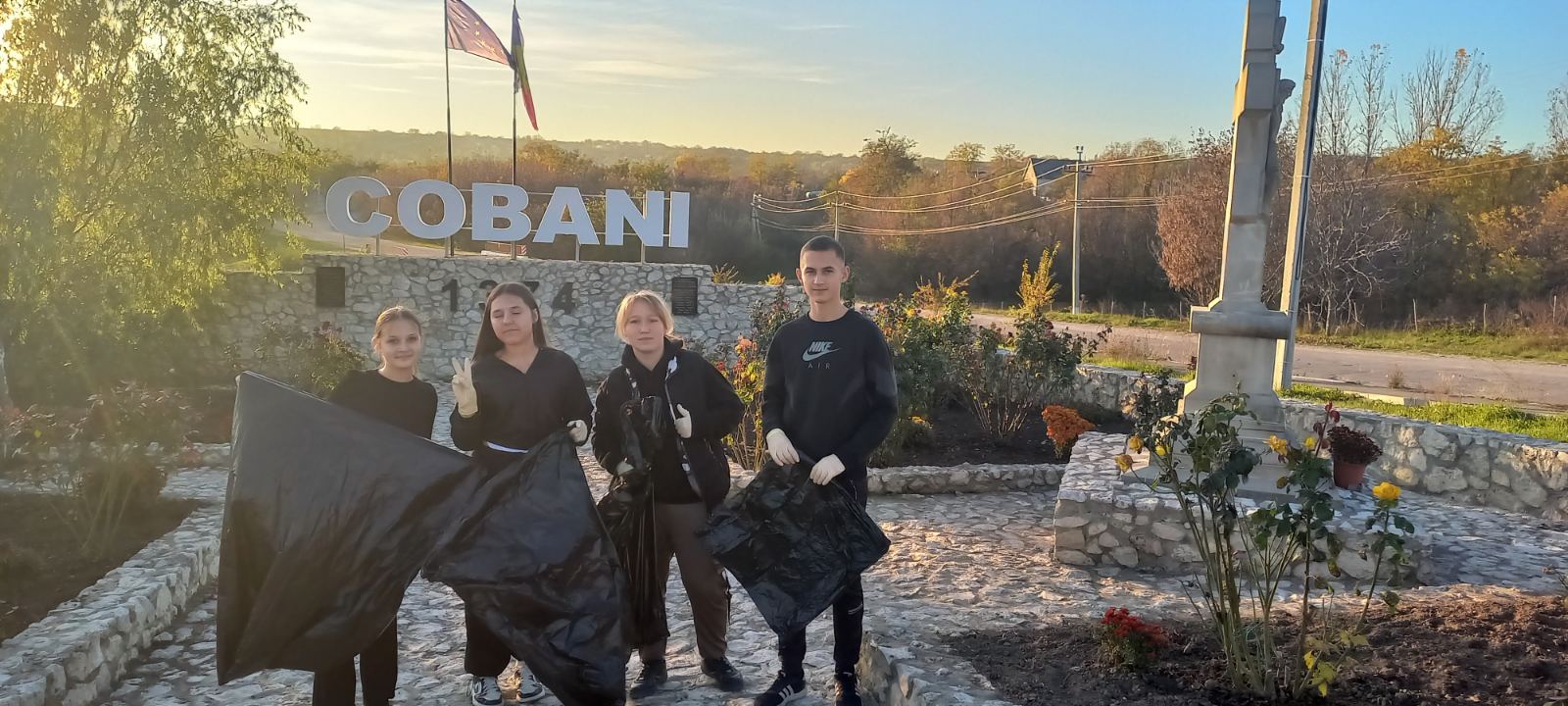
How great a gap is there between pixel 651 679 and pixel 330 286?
38.8ft

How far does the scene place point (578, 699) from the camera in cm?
326

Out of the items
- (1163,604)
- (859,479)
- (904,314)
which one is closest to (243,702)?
(859,479)

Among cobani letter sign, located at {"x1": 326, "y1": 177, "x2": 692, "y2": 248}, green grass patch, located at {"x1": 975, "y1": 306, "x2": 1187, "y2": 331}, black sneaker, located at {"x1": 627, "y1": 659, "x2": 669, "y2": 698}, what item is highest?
cobani letter sign, located at {"x1": 326, "y1": 177, "x2": 692, "y2": 248}

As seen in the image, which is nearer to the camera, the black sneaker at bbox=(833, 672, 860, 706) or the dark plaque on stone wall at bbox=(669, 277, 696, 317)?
the black sneaker at bbox=(833, 672, 860, 706)

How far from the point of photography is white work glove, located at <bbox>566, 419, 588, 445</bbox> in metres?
3.45

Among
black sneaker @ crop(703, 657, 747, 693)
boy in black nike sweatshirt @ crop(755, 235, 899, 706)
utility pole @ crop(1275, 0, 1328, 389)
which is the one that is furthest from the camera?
utility pole @ crop(1275, 0, 1328, 389)

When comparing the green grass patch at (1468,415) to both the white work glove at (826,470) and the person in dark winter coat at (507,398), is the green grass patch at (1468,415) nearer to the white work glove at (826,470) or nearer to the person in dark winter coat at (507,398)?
the white work glove at (826,470)

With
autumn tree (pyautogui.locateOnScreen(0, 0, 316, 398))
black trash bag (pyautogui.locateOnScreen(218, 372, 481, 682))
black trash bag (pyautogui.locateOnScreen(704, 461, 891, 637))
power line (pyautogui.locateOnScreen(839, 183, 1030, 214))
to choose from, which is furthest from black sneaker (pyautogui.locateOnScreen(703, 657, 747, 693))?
power line (pyautogui.locateOnScreen(839, 183, 1030, 214))

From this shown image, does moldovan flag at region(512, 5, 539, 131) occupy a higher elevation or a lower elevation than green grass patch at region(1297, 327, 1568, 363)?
higher

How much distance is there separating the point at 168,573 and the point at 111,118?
7.91 meters

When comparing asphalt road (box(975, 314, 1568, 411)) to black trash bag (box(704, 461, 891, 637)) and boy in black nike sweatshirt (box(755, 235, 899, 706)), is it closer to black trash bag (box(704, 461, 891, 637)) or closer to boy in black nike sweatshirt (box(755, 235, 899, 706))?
boy in black nike sweatshirt (box(755, 235, 899, 706))

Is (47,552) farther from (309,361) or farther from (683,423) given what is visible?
(309,361)

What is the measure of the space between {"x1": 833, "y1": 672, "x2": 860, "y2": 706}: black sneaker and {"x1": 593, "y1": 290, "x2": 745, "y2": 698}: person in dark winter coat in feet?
1.86

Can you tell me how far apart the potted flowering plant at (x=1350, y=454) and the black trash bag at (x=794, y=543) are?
16.1 feet
